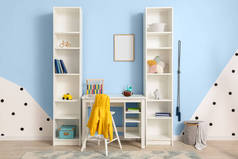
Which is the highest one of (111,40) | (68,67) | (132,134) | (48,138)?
(111,40)

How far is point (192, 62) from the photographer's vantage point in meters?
3.77

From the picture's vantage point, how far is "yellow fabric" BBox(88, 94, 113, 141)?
306 centimetres

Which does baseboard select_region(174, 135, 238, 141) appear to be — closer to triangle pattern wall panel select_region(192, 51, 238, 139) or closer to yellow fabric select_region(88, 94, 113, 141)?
triangle pattern wall panel select_region(192, 51, 238, 139)

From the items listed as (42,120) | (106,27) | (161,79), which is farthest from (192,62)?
(42,120)

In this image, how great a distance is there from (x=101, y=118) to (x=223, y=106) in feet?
6.91

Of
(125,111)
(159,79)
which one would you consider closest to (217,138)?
(159,79)

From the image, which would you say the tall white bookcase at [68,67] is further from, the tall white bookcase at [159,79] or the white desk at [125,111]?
the tall white bookcase at [159,79]

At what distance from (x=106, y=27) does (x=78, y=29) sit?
0.46 meters

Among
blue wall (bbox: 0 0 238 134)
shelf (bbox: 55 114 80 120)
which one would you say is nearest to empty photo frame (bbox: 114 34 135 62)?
blue wall (bbox: 0 0 238 134)

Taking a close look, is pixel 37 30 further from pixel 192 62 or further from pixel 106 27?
pixel 192 62

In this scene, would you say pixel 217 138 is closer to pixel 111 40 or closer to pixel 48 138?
pixel 111 40

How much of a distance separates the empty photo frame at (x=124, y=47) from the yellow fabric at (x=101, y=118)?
93 centimetres

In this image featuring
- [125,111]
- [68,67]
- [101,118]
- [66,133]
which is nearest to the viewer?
[101,118]

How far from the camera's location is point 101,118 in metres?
3.07
